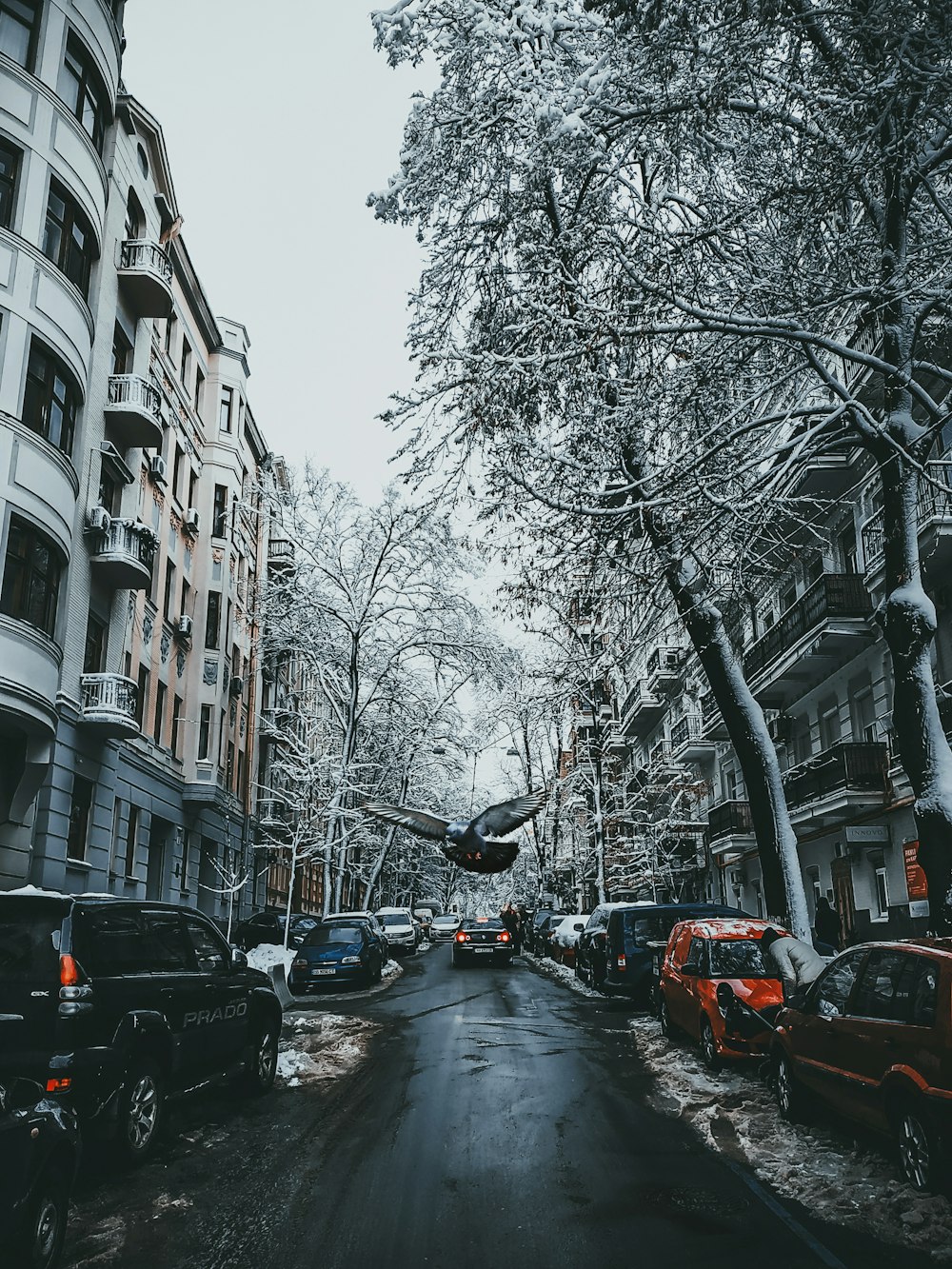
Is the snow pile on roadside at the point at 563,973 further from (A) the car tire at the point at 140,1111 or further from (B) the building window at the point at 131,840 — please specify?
(A) the car tire at the point at 140,1111

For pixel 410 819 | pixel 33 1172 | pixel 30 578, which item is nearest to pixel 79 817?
pixel 30 578

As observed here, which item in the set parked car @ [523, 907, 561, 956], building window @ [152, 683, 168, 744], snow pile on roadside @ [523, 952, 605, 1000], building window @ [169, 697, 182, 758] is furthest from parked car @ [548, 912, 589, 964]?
building window @ [152, 683, 168, 744]

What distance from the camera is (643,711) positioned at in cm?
5084

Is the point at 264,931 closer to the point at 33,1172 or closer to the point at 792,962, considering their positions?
the point at 792,962

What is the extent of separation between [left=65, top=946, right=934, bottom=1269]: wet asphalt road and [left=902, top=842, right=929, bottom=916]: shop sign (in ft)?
41.1

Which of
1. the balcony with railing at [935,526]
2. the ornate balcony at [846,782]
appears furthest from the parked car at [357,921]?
the balcony with railing at [935,526]

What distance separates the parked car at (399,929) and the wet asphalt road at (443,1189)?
1132 inches

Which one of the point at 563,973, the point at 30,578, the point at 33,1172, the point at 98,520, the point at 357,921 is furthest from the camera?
the point at 563,973

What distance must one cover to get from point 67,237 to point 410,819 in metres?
17.9

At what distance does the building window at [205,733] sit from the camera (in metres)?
34.1

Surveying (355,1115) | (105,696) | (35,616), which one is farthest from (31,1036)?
(105,696)

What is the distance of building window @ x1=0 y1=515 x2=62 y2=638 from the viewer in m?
18.1

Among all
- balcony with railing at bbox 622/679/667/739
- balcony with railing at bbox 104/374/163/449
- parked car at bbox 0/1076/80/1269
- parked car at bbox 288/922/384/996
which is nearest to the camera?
parked car at bbox 0/1076/80/1269

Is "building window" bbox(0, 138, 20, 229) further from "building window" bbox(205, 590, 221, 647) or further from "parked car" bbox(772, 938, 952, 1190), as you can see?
"building window" bbox(205, 590, 221, 647)
